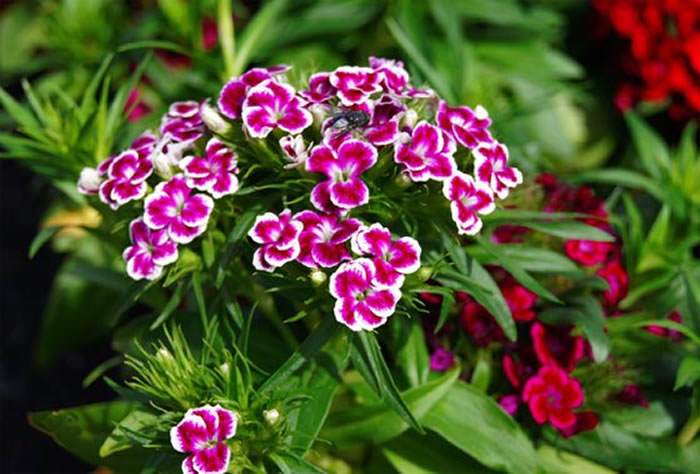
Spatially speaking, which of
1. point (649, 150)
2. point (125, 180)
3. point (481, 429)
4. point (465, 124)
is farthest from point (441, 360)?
point (649, 150)

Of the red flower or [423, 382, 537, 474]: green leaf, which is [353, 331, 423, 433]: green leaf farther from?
the red flower

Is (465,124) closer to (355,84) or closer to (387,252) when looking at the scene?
(355,84)

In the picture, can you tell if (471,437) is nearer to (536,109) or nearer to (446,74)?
(536,109)

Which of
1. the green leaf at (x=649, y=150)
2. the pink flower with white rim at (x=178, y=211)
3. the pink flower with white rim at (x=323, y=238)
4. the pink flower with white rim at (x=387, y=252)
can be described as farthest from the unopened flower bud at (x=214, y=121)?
the green leaf at (x=649, y=150)

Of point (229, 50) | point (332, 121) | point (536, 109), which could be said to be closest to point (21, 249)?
point (229, 50)

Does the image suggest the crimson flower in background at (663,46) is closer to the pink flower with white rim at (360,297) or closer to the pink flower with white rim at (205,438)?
the pink flower with white rim at (360,297)
